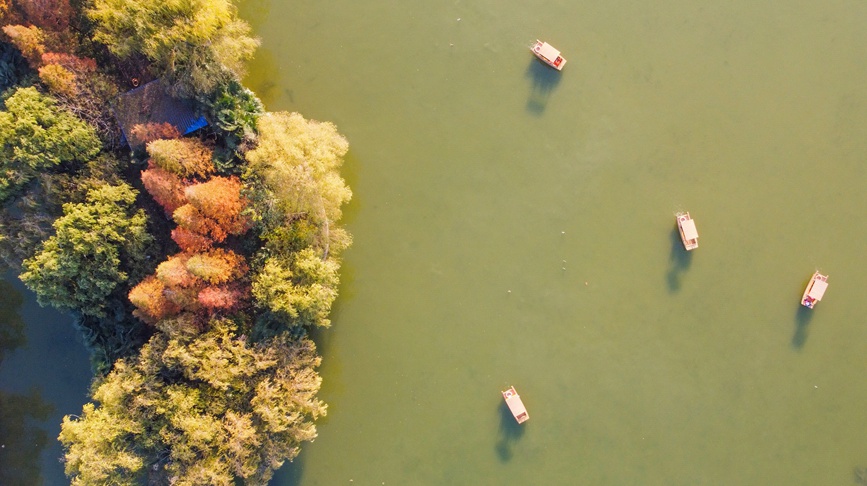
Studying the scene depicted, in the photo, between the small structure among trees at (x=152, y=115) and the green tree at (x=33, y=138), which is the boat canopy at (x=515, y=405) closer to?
the small structure among trees at (x=152, y=115)

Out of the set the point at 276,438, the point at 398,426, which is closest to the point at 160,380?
the point at 276,438

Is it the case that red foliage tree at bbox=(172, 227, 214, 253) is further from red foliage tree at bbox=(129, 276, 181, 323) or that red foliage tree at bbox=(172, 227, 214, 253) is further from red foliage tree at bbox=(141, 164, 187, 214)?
red foliage tree at bbox=(129, 276, 181, 323)

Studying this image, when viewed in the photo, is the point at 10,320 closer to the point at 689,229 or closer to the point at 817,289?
the point at 689,229

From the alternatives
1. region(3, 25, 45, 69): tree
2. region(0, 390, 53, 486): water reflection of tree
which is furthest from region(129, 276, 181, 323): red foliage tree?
region(3, 25, 45, 69): tree

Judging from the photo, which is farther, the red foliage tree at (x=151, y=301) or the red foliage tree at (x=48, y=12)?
the red foliage tree at (x=48, y=12)

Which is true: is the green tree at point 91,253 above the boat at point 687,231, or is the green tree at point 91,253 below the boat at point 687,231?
below

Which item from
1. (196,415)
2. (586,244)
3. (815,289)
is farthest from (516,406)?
(815,289)

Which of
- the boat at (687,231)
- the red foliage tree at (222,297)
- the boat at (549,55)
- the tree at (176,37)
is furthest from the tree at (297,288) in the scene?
the boat at (687,231)
